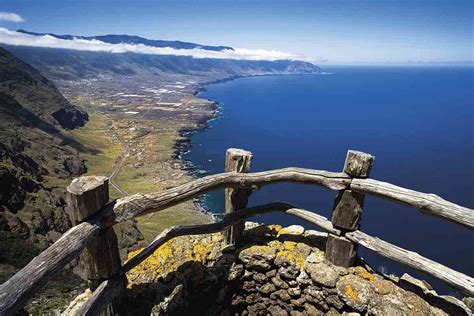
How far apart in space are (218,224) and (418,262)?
3333 millimetres

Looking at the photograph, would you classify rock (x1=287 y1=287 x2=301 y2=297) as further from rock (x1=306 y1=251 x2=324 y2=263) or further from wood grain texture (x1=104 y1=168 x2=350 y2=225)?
wood grain texture (x1=104 y1=168 x2=350 y2=225)

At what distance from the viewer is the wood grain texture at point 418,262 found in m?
5.05

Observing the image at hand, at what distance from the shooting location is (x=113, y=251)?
17.1 feet

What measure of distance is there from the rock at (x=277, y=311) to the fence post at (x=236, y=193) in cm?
141

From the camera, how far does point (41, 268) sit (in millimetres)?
3789

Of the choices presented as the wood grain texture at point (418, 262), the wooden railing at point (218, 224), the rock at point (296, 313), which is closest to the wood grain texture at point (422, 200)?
the wooden railing at point (218, 224)

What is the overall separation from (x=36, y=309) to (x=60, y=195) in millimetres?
78520

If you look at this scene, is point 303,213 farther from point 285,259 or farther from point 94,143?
point 94,143

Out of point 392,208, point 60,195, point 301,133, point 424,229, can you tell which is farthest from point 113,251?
point 301,133

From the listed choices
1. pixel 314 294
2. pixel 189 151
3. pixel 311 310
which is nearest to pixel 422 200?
pixel 314 294

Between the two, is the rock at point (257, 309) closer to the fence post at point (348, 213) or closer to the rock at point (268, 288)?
the rock at point (268, 288)

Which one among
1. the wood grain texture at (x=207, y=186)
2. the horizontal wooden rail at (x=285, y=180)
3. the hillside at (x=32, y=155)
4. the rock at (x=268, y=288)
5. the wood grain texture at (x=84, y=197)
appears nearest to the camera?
the wood grain texture at (x=84, y=197)

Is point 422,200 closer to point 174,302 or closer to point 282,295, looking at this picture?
point 282,295

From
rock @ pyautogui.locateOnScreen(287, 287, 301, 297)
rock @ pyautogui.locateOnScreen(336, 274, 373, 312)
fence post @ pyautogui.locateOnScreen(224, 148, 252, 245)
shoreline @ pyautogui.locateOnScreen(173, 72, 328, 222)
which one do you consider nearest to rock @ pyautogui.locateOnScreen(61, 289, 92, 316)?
fence post @ pyautogui.locateOnScreen(224, 148, 252, 245)
